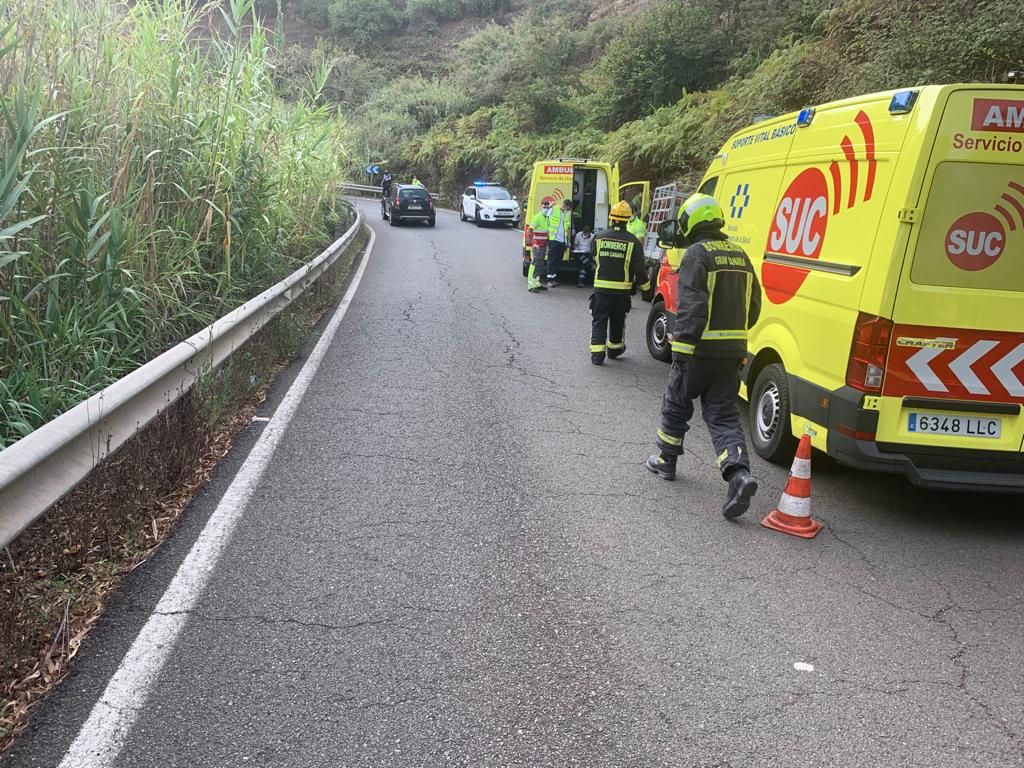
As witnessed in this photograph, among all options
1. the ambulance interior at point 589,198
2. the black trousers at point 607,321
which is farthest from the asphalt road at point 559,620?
the ambulance interior at point 589,198

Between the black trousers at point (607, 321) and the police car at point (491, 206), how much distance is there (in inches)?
847

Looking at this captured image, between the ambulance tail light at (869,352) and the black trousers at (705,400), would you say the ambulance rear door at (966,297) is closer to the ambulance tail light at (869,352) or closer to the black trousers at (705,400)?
the ambulance tail light at (869,352)

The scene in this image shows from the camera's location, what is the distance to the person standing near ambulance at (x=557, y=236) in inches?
577

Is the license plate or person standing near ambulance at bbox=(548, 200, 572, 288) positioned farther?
person standing near ambulance at bbox=(548, 200, 572, 288)

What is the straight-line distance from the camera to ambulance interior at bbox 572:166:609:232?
16.8m

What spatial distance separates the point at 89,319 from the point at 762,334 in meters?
4.65

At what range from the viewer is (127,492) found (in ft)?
14.0

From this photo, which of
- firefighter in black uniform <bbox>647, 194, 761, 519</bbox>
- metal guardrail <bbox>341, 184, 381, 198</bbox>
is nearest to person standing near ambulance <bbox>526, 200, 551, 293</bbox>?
firefighter in black uniform <bbox>647, 194, 761, 519</bbox>

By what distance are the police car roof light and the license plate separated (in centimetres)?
177

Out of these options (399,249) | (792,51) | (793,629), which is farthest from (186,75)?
(792,51)

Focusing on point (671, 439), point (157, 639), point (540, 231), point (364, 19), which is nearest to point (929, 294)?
point (671, 439)

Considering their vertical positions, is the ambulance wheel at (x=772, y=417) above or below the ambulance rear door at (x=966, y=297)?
below

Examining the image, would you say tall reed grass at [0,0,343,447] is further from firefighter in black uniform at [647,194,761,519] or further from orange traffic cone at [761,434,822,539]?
orange traffic cone at [761,434,822,539]

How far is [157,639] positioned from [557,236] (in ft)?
40.6
